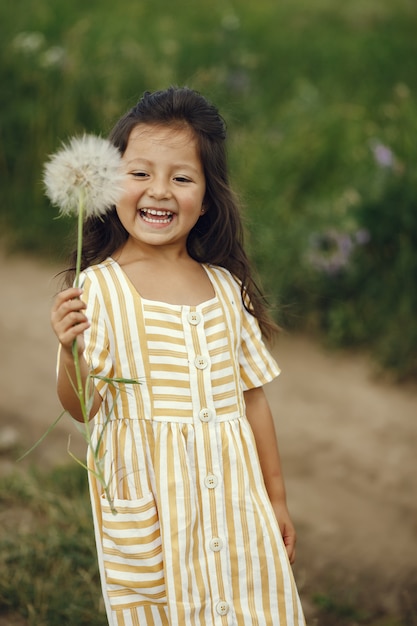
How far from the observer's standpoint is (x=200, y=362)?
1.85m

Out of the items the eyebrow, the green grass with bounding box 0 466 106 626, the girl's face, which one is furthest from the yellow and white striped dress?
the green grass with bounding box 0 466 106 626

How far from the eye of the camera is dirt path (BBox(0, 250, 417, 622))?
9.94 feet

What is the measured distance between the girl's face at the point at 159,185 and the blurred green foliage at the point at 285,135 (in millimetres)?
899

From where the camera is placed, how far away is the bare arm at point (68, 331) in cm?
162

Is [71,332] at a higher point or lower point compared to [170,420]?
higher

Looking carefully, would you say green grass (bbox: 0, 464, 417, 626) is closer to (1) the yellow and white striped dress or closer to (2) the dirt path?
(2) the dirt path

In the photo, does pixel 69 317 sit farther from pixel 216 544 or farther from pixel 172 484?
pixel 216 544

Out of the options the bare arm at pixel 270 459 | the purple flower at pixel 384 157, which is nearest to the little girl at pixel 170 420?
the bare arm at pixel 270 459

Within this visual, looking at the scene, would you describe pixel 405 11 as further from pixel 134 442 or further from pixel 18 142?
pixel 134 442

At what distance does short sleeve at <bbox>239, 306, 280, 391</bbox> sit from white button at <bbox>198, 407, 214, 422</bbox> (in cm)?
22

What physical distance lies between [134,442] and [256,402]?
368 millimetres

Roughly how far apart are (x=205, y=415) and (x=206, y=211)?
1.62 feet

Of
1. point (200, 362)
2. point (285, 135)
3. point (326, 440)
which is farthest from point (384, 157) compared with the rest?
point (200, 362)

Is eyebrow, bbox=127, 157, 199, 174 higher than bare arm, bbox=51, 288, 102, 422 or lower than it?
higher
